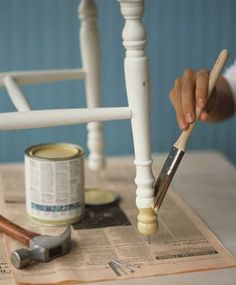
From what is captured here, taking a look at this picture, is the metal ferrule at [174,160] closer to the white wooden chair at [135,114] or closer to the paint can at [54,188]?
the white wooden chair at [135,114]

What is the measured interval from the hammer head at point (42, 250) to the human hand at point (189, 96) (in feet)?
0.59

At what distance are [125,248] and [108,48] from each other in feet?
2.20

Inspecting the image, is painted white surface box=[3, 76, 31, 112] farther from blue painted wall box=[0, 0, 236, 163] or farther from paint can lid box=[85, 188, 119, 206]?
blue painted wall box=[0, 0, 236, 163]

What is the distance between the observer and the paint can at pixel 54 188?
0.71 meters

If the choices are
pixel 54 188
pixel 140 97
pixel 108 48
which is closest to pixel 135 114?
pixel 140 97

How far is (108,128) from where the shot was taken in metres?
1.31

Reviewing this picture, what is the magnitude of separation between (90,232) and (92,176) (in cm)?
25

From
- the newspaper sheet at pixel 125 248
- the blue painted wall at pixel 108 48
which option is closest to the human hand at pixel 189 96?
the newspaper sheet at pixel 125 248

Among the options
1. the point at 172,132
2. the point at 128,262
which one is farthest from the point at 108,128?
the point at 128,262

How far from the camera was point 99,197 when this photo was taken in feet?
2.73

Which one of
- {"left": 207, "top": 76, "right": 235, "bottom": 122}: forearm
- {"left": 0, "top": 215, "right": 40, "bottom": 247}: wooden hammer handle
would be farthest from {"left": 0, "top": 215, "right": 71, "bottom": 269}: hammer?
{"left": 207, "top": 76, "right": 235, "bottom": 122}: forearm

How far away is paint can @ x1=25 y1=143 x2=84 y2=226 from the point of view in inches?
27.8

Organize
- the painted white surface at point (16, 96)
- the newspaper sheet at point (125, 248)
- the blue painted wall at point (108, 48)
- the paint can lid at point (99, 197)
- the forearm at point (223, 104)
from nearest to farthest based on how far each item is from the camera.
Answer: the newspaper sheet at point (125, 248), the painted white surface at point (16, 96), the paint can lid at point (99, 197), the forearm at point (223, 104), the blue painted wall at point (108, 48)

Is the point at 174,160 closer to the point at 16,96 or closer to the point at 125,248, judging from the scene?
the point at 125,248
